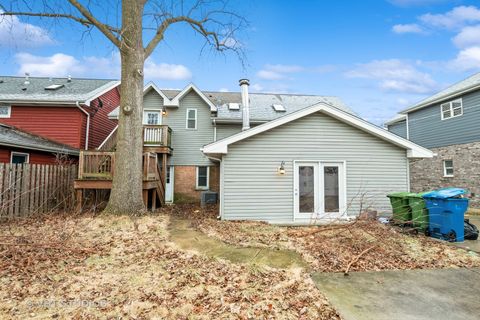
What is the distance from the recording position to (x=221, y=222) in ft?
26.3

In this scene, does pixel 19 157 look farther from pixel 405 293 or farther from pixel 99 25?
pixel 405 293

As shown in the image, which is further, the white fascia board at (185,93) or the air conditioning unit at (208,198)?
the white fascia board at (185,93)

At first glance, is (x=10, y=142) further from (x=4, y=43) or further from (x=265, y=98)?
(x=265, y=98)

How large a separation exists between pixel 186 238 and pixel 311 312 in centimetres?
396

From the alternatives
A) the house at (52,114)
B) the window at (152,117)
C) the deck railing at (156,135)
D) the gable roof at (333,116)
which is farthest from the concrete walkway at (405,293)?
the house at (52,114)

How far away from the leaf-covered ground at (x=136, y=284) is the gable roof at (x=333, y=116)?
11.9 ft

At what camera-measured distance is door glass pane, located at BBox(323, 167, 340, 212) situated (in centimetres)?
871

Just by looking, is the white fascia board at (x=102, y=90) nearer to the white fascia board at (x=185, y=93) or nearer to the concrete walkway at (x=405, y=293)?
the white fascia board at (x=185, y=93)

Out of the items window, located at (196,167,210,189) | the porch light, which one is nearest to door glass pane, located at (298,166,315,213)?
the porch light

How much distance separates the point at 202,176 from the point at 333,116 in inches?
329

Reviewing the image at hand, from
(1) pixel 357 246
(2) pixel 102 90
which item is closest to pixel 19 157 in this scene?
(2) pixel 102 90

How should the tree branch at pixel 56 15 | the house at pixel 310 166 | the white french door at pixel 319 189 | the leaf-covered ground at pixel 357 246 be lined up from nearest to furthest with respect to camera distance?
the leaf-covered ground at pixel 357 246
the tree branch at pixel 56 15
the house at pixel 310 166
the white french door at pixel 319 189

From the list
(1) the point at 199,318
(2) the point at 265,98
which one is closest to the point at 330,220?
(1) the point at 199,318

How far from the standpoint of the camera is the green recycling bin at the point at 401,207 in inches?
298
